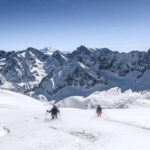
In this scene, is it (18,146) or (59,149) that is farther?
(18,146)

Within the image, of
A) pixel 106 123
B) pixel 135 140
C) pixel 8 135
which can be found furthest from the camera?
pixel 106 123

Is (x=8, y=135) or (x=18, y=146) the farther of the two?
(x=8, y=135)

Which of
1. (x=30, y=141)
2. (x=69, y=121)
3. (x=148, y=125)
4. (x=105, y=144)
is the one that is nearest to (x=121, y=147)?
(x=105, y=144)

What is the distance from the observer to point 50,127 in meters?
42.8

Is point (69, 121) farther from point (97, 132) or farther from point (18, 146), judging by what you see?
point (18, 146)

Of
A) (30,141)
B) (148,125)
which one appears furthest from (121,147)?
(148,125)

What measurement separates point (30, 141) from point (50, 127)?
6548mm

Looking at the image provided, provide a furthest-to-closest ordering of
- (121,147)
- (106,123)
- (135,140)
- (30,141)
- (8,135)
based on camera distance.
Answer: (106,123) → (8,135) → (30,141) → (135,140) → (121,147)

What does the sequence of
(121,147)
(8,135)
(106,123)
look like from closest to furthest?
(121,147) < (8,135) < (106,123)

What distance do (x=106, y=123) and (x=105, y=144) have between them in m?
12.0

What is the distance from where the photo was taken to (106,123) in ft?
147

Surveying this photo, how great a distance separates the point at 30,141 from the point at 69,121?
36.0 feet

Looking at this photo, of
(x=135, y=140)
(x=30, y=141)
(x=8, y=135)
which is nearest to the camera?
(x=135, y=140)

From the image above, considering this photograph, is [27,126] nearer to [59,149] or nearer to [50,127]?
[50,127]
